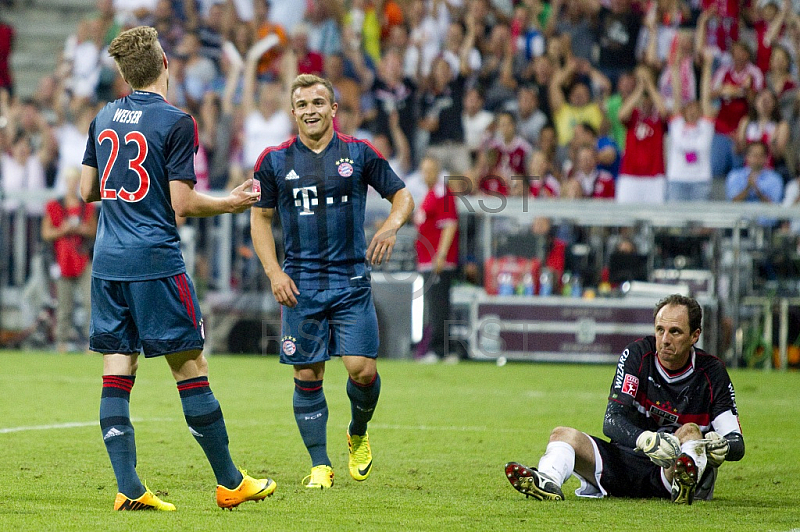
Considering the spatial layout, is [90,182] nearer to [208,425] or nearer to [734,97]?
[208,425]

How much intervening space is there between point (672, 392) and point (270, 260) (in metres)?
2.28

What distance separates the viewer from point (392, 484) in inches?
252

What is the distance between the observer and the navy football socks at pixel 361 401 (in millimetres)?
6617

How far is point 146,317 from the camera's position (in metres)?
5.15

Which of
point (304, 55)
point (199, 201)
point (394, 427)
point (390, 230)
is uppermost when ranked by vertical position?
point (304, 55)

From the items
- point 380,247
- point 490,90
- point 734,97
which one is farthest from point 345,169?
point 490,90

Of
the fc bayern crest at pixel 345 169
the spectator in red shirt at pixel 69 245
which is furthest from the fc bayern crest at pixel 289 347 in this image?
the spectator in red shirt at pixel 69 245

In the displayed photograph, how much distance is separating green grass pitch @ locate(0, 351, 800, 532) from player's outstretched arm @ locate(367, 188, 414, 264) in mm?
1253

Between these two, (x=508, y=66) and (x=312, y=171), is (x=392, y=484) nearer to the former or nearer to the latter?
(x=312, y=171)

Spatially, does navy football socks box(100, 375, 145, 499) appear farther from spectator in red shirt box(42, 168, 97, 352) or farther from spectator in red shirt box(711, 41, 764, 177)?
spectator in red shirt box(711, 41, 764, 177)

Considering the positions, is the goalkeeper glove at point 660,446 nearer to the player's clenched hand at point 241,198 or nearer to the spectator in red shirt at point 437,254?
the player's clenched hand at point 241,198

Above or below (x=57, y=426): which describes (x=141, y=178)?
above

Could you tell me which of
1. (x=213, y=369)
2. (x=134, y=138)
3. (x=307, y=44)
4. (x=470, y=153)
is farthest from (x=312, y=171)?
(x=307, y=44)

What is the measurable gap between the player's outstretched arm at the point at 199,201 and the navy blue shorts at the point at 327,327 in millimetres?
1450
